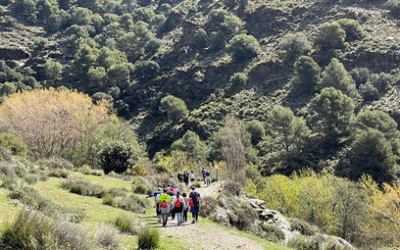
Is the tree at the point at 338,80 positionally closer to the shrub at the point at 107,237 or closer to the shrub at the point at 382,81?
the shrub at the point at 382,81

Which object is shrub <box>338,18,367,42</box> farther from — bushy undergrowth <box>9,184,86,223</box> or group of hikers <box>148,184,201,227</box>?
bushy undergrowth <box>9,184,86,223</box>

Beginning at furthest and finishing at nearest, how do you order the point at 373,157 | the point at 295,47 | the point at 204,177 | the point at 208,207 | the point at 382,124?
the point at 295,47 → the point at 382,124 → the point at 373,157 → the point at 204,177 → the point at 208,207

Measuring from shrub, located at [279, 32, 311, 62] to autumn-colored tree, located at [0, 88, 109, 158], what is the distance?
53.5 meters

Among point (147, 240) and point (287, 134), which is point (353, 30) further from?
point (147, 240)

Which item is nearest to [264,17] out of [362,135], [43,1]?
[362,135]

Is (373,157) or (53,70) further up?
(53,70)

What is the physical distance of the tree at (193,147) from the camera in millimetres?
57656

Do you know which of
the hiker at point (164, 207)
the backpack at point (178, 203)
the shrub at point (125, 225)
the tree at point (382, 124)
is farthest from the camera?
the tree at point (382, 124)

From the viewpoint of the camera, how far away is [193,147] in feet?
198

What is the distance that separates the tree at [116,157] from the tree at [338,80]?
4772cm

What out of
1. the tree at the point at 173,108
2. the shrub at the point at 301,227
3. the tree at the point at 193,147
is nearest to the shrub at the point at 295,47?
the tree at the point at 173,108

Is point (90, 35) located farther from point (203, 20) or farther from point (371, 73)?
point (371, 73)

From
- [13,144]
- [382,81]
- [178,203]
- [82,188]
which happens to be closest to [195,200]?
[178,203]

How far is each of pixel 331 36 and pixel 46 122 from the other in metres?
68.3
